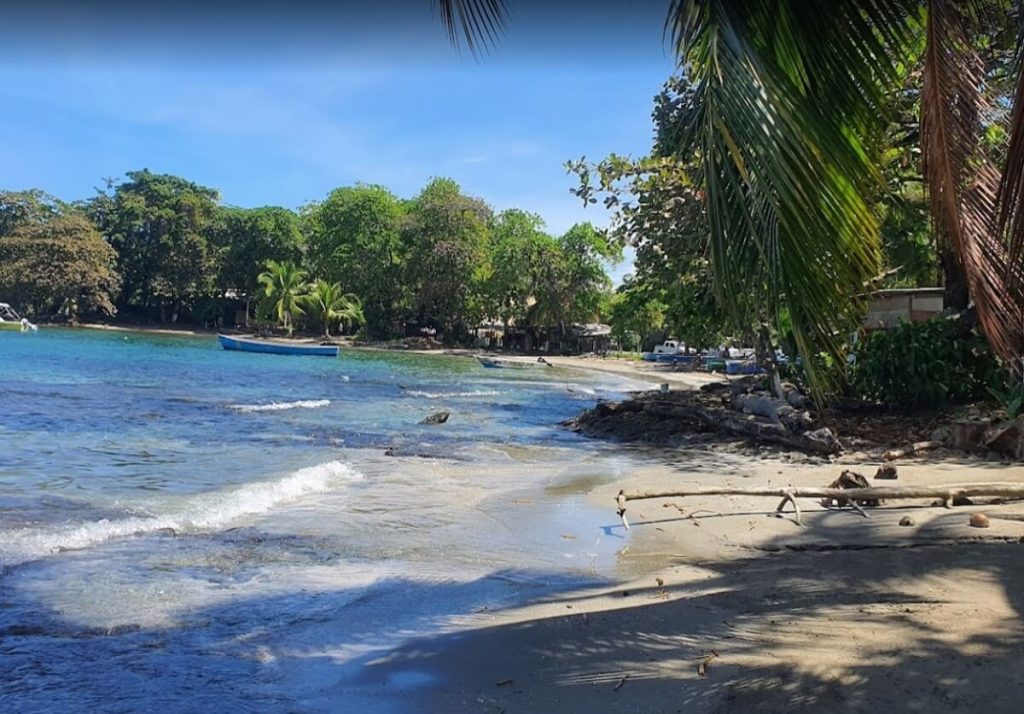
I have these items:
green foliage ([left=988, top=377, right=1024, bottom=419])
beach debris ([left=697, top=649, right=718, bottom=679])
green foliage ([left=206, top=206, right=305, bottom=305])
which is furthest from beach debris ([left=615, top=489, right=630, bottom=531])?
green foliage ([left=206, top=206, right=305, bottom=305])

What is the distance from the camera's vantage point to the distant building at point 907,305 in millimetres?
15488

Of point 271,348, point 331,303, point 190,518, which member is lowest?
point 190,518

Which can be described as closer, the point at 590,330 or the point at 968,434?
Answer: the point at 968,434

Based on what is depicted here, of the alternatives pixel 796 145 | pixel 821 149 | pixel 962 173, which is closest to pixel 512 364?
pixel 962 173

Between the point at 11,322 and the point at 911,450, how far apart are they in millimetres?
67571

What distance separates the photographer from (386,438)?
51.1ft

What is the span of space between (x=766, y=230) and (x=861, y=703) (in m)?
1.88

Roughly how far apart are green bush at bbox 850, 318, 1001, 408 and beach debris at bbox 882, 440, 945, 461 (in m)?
2.51

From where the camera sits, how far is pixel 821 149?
2984mm

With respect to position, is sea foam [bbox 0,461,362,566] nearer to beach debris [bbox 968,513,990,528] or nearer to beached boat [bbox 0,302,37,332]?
beach debris [bbox 968,513,990,528]

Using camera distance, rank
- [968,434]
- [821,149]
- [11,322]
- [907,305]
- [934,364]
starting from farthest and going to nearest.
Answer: [11,322] < [907,305] < [934,364] < [968,434] < [821,149]

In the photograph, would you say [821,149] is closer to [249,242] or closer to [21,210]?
[249,242]

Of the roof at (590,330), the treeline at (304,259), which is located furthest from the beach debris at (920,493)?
the roof at (590,330)

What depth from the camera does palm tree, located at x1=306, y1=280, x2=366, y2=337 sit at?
59.2 m
